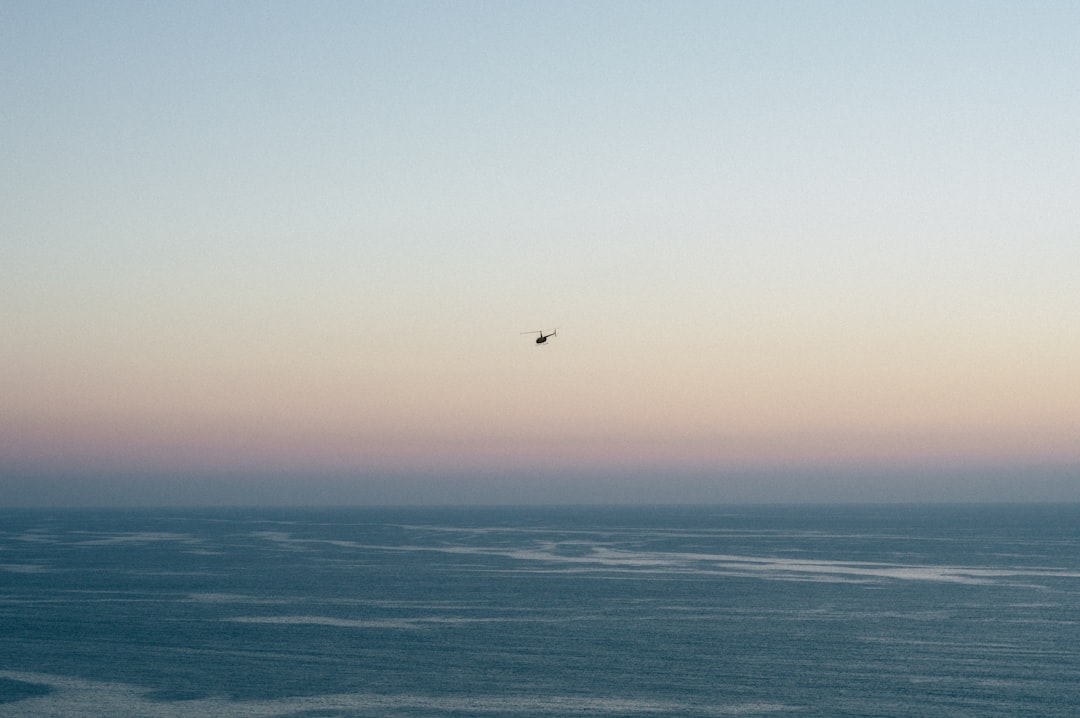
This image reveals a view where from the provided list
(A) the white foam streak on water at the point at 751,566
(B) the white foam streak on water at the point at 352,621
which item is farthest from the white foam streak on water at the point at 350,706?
(A) the white foam streak on water at the point at 751,566

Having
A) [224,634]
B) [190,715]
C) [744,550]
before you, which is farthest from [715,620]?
[744,550]

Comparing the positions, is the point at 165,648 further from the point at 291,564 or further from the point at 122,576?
the point at 291,564

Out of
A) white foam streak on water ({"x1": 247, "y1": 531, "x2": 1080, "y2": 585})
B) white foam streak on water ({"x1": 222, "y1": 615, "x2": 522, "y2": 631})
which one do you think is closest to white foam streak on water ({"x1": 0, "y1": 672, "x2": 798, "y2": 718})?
white foam streak on water ({"x1": 222, "y1": 615, "x2": 522, "y2": 631})

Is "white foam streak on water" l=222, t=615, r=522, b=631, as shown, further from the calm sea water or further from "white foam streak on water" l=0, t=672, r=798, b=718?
"white foam streak on water" l=0, t=672, r=798, b=718

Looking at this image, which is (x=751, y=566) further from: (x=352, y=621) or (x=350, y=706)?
(x=350, y=706)

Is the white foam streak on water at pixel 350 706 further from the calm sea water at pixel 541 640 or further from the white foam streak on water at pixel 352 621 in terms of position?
the white foam streak on water at pixel 352 621

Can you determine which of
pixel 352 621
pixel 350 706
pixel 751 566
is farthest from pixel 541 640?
pixel 751 566

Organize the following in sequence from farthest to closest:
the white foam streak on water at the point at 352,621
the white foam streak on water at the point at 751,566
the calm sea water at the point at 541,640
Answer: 1. the white foam streak on water at the point at 751,566
2. the white foam streak on water at the point at 352,621
3. the calm sea water at the point at 541,640
